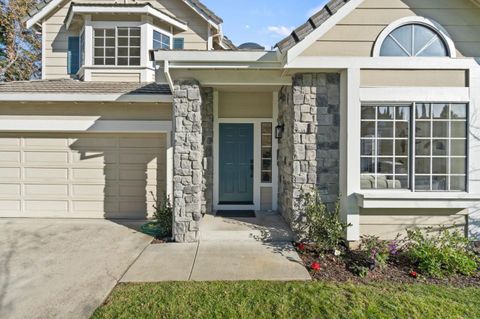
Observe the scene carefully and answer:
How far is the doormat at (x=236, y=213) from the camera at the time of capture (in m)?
6.57

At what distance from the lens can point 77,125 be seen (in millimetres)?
6953

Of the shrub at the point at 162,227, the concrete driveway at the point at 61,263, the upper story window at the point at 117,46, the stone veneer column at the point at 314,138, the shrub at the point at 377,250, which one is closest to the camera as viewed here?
the concrete driveway at the point at 61,263

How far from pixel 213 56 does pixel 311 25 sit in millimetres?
1780

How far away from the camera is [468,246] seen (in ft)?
16.2

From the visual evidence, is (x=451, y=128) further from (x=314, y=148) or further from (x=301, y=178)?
(x=301, y=178)

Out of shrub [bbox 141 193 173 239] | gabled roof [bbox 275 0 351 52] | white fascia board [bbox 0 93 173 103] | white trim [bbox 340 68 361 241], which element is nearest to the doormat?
shrub [bbox 141 193 173 239]

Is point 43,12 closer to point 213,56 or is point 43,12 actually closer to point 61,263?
point 213,56

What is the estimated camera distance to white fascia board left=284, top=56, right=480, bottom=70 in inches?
197

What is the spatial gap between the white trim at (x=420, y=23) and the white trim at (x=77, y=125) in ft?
15.5

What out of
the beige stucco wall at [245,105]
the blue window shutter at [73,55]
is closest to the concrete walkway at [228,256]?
the beige stucco wall at [245,105]

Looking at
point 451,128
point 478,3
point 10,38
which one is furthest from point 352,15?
point 10,38

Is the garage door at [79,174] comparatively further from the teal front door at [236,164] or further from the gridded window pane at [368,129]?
the gridded window pane at [368,129]

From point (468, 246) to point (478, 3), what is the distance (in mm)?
4236

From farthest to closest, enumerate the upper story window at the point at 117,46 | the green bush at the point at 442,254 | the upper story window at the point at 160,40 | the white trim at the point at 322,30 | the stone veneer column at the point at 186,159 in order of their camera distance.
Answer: the upper story window at the point at 160,40 → the upper story window at the point at 117,46 → the stone veneer column at the point at 186,159 → the white trim at the point at 322,30 → the green bush at the point at 442,254
